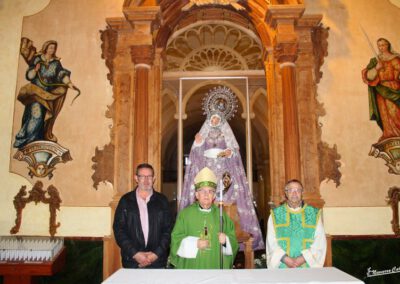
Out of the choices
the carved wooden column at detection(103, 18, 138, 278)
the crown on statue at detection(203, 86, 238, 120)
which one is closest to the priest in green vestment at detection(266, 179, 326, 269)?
the crown on statue at detection(203, 86, 238, 120)

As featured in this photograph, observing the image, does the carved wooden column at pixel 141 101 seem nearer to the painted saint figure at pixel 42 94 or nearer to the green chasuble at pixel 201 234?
the painted saint figure at pixel 42 94

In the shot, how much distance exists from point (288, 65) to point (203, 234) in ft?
9.91

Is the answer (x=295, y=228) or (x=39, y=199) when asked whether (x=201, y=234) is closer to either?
(x=295, y=228)

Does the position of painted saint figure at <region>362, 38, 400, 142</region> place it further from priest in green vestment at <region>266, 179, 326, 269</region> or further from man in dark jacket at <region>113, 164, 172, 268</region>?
man in dark jacket at <region>113, 164, 172, 268</region>

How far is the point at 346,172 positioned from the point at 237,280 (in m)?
3.47

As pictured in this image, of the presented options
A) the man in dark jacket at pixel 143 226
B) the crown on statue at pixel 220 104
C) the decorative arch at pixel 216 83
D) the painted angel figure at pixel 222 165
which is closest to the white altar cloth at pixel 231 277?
the man in dark jacket at pixel 143 226

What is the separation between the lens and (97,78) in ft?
18.3

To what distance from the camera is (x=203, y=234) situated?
3357 millimetres

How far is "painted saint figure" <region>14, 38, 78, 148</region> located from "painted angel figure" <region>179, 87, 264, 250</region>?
2031mm

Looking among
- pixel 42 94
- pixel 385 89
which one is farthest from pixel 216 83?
pixel 42 94

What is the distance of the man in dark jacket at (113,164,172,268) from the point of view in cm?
346

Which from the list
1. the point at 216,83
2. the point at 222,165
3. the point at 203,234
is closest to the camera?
the point at 203,234

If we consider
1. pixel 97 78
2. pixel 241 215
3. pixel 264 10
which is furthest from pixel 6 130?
pixel 264 10

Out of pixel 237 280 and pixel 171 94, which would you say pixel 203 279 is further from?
pixel 171 94
